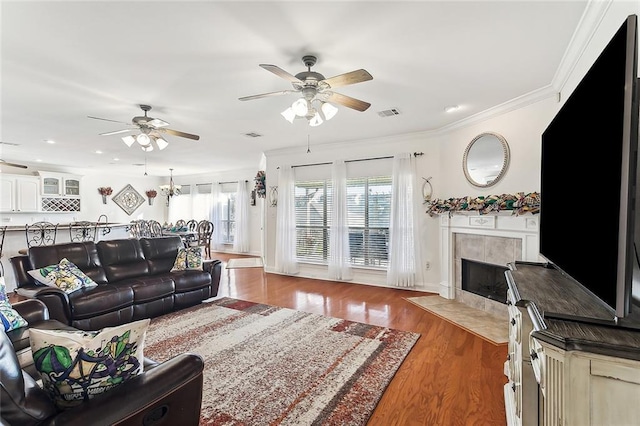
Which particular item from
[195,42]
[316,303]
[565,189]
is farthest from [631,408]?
[316,303]

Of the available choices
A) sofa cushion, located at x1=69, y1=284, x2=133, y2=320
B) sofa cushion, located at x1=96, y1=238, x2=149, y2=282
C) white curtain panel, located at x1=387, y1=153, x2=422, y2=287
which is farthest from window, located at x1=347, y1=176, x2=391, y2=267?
sofa cushion, located at x1=69, y1=284, x2=133, y2=320

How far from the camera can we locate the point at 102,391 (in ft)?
3.80

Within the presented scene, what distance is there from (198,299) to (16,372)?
10.9ft

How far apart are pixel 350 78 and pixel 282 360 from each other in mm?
2442

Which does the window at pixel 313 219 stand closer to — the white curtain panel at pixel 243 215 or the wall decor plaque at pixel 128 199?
the white curtain panel at pixel 243 215

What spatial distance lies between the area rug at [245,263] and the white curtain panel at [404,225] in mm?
3534

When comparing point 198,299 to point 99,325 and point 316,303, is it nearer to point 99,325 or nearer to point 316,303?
point 99,325

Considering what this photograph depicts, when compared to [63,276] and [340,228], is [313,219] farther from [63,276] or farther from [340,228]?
[63,276]

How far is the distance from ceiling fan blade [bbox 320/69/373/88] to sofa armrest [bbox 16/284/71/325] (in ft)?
10.7

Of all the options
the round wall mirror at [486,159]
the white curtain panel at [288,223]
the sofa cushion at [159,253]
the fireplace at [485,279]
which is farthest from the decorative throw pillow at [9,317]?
the round wall mirror at [486,159]

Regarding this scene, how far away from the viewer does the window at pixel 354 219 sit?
17.7ft

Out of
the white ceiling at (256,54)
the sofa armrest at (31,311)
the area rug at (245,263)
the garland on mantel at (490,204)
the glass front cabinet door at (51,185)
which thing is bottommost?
the area rug at (245,263)

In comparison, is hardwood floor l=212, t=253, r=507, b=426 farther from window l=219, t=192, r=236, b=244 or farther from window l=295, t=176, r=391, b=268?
window l=219, t=192, r=236, b=244

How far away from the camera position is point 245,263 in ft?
24.9
